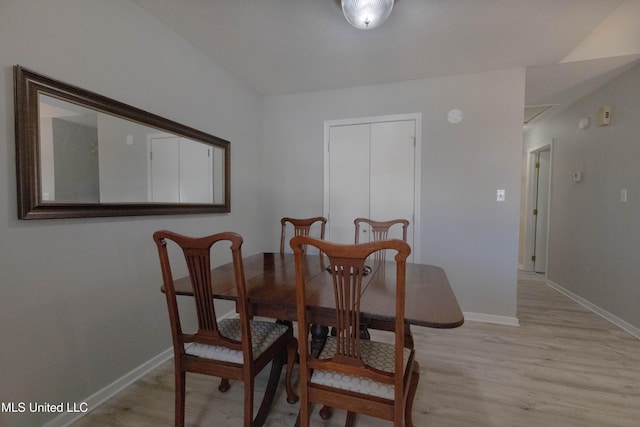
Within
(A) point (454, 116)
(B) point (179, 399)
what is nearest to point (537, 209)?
(A) point (454, 116)

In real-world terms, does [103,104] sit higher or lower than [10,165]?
higher

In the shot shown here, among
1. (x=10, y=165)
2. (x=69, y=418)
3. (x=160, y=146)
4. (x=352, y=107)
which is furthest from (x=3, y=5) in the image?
(x=352, y=107)

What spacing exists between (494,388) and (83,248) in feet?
8.34

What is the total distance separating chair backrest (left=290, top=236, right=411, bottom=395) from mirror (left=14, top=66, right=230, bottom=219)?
127 centimetres

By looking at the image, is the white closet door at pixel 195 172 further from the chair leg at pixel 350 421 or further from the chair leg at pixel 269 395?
the chair leg at pixel 350 421

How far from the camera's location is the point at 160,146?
194 cm

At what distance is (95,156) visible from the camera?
60.8 inches

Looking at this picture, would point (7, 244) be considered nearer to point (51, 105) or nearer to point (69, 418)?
point (51, 105)

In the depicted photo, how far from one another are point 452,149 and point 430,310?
212 centimetres

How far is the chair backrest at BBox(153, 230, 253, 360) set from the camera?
1.11 meters

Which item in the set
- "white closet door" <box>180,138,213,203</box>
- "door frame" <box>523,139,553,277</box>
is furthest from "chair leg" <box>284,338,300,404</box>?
"door frame" <box>523,139,553,277</box>

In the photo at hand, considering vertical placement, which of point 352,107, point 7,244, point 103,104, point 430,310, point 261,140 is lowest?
point 430,310

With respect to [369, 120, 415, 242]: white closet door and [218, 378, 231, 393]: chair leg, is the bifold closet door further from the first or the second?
[218, 378, 231, 393]: chair leg

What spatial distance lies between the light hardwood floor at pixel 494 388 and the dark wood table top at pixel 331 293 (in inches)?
28.5
